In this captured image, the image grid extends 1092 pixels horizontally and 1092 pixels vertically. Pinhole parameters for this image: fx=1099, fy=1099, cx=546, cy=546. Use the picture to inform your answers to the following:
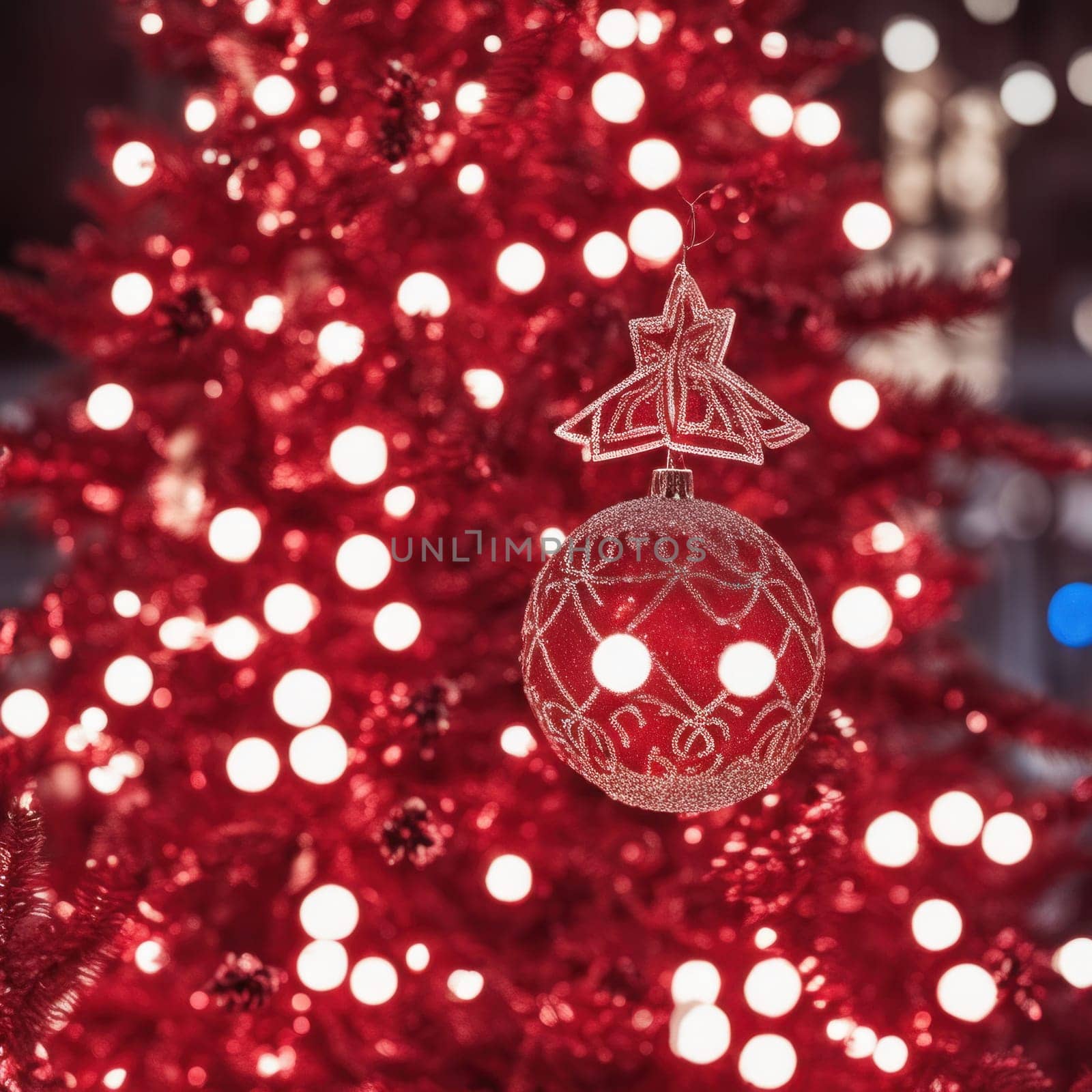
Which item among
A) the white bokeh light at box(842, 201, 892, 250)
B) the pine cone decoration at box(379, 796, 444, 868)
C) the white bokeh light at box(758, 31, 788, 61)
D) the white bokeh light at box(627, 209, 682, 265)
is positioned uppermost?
the white bokeh light at box(758, 31, 788, 61)

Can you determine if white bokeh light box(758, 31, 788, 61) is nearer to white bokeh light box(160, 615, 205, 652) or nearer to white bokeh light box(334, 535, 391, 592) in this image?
white bokeh light box(334, 535, 391, 592)

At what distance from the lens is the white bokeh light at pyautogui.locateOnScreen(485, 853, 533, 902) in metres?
0.87

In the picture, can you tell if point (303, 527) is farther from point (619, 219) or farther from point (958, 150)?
point (958, 150)

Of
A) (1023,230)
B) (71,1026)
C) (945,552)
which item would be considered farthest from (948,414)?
(1023,230)

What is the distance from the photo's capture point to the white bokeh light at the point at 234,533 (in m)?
0.88

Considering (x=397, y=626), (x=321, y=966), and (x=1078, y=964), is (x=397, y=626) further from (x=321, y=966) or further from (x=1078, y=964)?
(x=1078, y=964)

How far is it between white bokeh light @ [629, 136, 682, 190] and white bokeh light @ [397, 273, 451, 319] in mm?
177

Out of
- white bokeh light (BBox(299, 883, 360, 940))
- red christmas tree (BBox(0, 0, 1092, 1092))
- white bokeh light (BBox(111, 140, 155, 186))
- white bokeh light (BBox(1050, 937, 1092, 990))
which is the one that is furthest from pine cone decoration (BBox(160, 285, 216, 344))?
white bokeh light (BBox(1050, 937, 1092, 990))

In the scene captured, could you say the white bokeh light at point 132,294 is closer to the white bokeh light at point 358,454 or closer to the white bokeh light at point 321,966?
the white bokeh light at point 358,454

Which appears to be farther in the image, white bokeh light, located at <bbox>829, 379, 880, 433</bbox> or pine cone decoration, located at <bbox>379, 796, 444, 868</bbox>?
white bokeh light, located at <bbox>829, 379, 880, 433</bbox>

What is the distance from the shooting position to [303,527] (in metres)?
0.94

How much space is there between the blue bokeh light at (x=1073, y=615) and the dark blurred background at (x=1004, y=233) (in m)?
0.01

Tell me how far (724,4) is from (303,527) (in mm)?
563

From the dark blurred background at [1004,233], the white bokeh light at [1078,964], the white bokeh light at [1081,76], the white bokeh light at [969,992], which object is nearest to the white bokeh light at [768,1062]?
the white bokeh light at [969,992]
